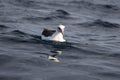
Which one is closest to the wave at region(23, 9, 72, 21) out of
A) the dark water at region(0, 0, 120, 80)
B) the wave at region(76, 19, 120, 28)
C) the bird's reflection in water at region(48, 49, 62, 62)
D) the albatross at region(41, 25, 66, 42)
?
Answer: the dark water at region(0, 0, 120, 80)

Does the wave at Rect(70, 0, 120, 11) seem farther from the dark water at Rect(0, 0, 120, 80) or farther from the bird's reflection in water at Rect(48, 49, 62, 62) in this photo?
the bird's reflection in water at Rect(48, 49, 62, 62)

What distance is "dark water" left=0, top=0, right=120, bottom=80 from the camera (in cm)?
1455

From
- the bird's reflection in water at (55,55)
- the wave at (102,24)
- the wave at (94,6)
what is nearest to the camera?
the bird's reflection in water at (55,55)

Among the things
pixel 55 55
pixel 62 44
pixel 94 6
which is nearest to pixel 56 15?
pixel 94 6

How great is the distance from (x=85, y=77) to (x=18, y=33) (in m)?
7.34

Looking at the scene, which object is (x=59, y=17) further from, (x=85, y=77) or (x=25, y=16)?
(x=85, y=77)

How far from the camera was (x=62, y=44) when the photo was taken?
19.5 meters

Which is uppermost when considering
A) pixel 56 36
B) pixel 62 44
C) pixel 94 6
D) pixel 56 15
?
pixel 94 6

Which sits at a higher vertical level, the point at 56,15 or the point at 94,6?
the point at 94,6

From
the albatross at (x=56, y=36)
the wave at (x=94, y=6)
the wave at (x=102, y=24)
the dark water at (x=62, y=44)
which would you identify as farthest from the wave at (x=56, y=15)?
the albatross at (x=56, y=36)

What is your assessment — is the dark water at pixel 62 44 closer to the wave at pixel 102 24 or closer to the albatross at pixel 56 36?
the wave at pixel 102 24

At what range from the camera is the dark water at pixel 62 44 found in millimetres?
14547

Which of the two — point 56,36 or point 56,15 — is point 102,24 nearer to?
point 56,15

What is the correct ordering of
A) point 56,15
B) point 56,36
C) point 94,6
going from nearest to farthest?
1. point 56,36
2. point 56,15
3. point 94,6
